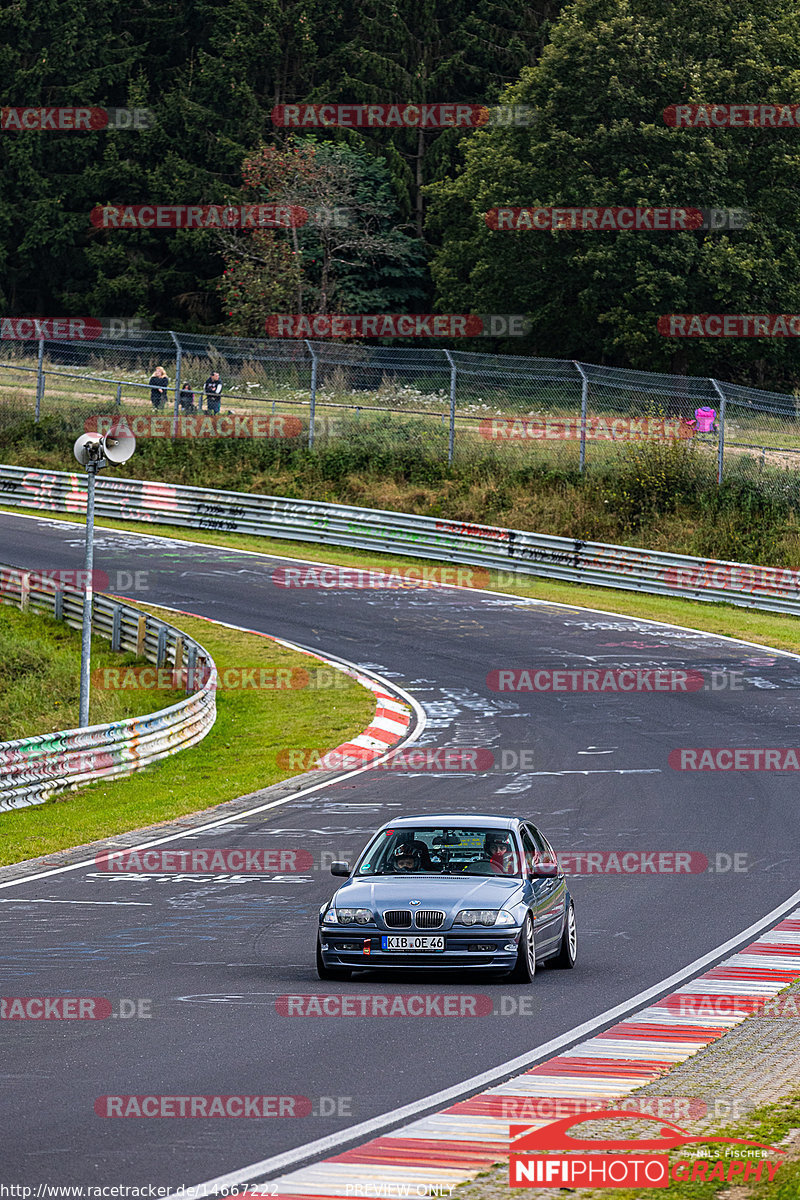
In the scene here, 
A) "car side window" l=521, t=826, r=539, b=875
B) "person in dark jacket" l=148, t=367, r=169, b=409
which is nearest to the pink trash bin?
"person in dark jacket" l=148, t=367, r=169, b=409

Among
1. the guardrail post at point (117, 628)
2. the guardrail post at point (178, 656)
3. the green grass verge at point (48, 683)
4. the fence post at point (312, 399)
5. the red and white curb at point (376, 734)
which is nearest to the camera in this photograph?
the red and white curb at point (376, 734)

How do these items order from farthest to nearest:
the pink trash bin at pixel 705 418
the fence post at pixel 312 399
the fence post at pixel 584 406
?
the fence post at pixel 312 399
the fence post at pixel 584 406
the pink trash bin at pixel 705 418

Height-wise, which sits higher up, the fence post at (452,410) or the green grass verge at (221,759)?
the fence post at (452,410)

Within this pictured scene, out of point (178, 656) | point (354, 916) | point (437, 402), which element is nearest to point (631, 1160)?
point (354, 916)

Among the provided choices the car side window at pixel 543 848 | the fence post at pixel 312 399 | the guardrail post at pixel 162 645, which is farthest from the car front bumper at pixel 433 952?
the fence post at pixel 312 399

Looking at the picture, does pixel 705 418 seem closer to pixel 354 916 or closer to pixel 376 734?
pixel 376 734

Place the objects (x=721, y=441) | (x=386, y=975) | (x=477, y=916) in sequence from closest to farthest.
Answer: (x=477, y=916) < (x=386, y=975) < (x=721, y=441)

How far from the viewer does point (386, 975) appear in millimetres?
11820

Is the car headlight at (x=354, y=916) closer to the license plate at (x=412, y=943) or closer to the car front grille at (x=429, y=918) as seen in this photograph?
the license plate at (x=412, y=943)

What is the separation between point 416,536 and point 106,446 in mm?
19833

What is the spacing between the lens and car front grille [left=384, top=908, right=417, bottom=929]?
36.8 feet

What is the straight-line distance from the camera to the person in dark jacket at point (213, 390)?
46.5 m

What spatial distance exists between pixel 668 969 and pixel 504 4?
72454 millimetres

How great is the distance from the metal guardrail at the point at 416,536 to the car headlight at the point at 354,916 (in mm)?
25176
